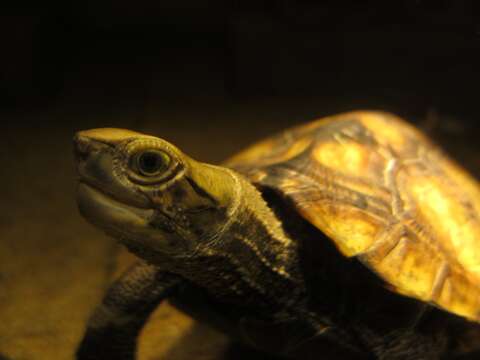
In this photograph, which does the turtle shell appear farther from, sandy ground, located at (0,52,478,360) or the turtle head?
sandy ground, located at (0,52,478,360)

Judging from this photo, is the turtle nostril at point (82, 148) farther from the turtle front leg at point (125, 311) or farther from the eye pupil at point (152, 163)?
the turtle front leg at point (125, 311)

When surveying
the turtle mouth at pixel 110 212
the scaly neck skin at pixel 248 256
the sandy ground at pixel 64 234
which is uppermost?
the turtle mouth at pixel 110 212

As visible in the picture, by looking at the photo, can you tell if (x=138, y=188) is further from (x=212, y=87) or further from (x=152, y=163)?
(x=212, y=87)

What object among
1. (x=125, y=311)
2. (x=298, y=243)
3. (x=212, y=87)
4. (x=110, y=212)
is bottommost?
(x=125, y=311)

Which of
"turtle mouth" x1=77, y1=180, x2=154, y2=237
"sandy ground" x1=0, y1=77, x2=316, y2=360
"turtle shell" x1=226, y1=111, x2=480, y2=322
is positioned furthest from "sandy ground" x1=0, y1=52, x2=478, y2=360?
"turtle mouth" x1=77, y1=180, x2=154, y2=237

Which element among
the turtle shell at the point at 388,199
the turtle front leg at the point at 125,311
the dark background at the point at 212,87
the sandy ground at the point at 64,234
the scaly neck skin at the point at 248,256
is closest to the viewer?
the scaly neck skin at the point at 248,256

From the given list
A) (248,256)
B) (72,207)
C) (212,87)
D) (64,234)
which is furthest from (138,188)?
(212,87)

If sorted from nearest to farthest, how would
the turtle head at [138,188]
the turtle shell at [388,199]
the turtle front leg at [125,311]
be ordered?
1. the turtle head at [138,188]
2. the turtle shell at [388,199]
3. the turtle front leg at [125,311]

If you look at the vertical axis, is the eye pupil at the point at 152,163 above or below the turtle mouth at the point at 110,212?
above

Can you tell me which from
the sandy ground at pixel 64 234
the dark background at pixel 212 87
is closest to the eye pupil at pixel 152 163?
the sandy ground at pixel 64 234
